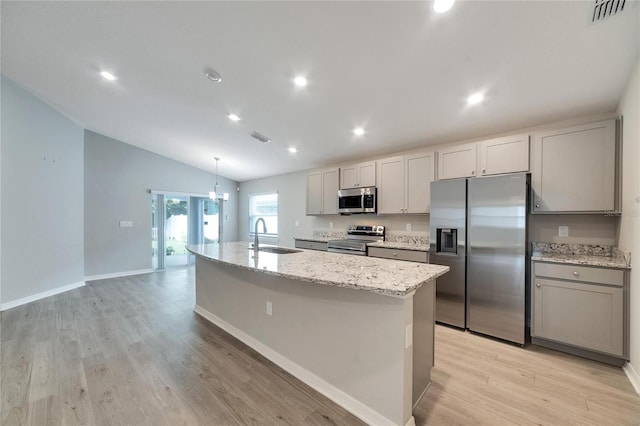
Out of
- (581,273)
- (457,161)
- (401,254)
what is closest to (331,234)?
(401,254)

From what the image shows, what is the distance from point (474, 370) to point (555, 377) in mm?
615

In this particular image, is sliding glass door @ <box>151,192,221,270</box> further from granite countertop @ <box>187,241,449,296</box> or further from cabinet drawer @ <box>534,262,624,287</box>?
cabinet drawer @ <box>534,262,624,287</box>

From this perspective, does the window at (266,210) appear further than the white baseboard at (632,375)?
Yes

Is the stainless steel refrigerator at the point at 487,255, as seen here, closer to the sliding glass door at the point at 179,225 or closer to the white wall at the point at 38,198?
A: the white wall at the point at 38,198

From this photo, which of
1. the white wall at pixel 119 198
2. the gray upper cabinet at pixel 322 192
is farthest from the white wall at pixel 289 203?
the white wall at pixel 119 198

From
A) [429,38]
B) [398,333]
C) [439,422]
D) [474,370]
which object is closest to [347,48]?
[429,38]

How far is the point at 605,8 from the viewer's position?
1.54 metres

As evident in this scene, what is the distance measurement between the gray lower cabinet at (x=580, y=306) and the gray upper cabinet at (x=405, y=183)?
1.49 m

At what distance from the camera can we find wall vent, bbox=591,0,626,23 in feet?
4.93

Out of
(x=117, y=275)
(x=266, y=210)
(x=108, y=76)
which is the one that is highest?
(x=108, y=76)

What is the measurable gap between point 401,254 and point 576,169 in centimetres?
199

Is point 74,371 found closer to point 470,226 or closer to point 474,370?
point 474,370

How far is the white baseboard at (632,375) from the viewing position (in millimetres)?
1879

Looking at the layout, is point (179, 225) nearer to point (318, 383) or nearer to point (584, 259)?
point (318, 383)
